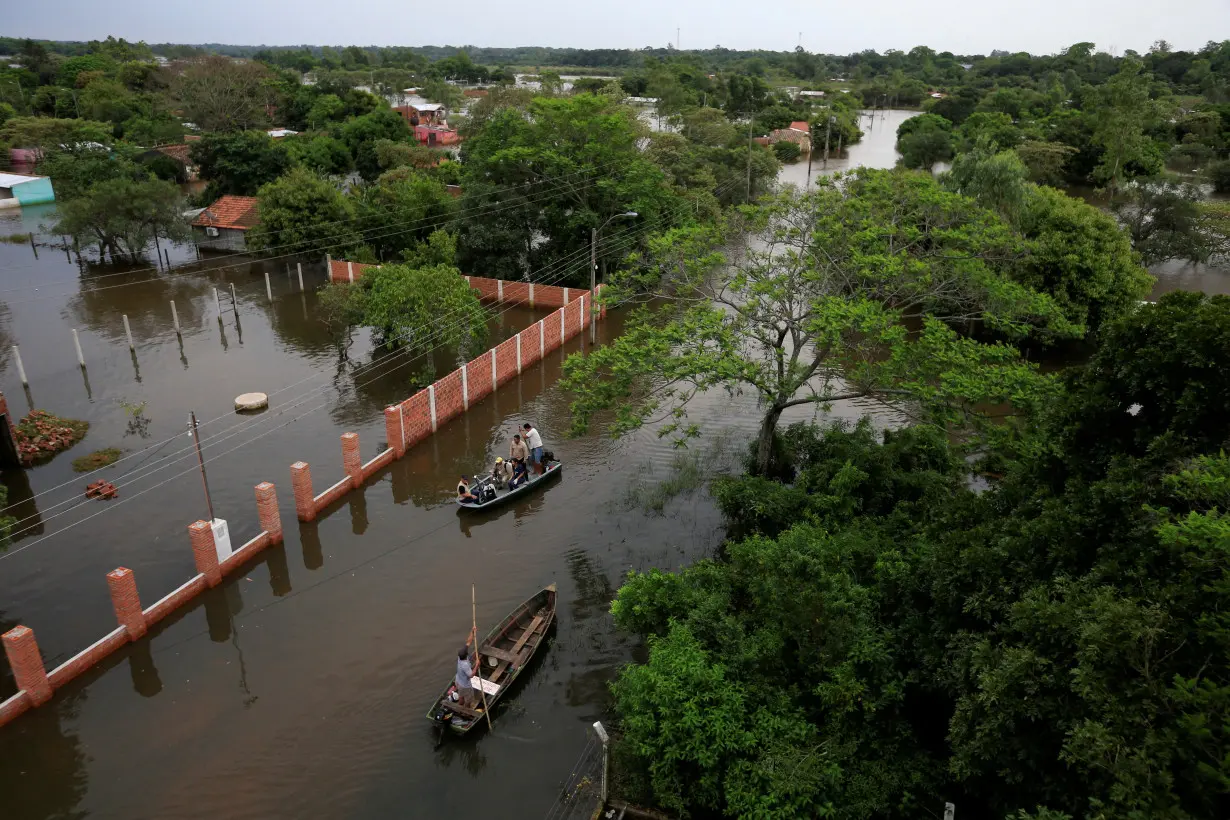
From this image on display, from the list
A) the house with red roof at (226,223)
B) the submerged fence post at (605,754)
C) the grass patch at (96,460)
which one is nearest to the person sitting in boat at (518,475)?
the submerged fence post at (605,754)

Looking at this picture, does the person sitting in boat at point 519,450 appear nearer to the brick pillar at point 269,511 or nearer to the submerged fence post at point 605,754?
the brick pillar at point 269,511

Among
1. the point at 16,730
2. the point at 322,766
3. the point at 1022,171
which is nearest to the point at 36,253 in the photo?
the point at 16,730

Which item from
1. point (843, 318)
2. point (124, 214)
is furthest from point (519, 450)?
point (124, 214)

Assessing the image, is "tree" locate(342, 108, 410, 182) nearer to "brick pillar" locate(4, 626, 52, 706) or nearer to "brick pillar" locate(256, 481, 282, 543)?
"brick pillar" locate(256, 481, 282, 543)

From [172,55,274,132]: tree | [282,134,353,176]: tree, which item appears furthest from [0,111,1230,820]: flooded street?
[172,55,274,132]: tree

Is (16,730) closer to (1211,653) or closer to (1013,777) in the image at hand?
(1013,777)
